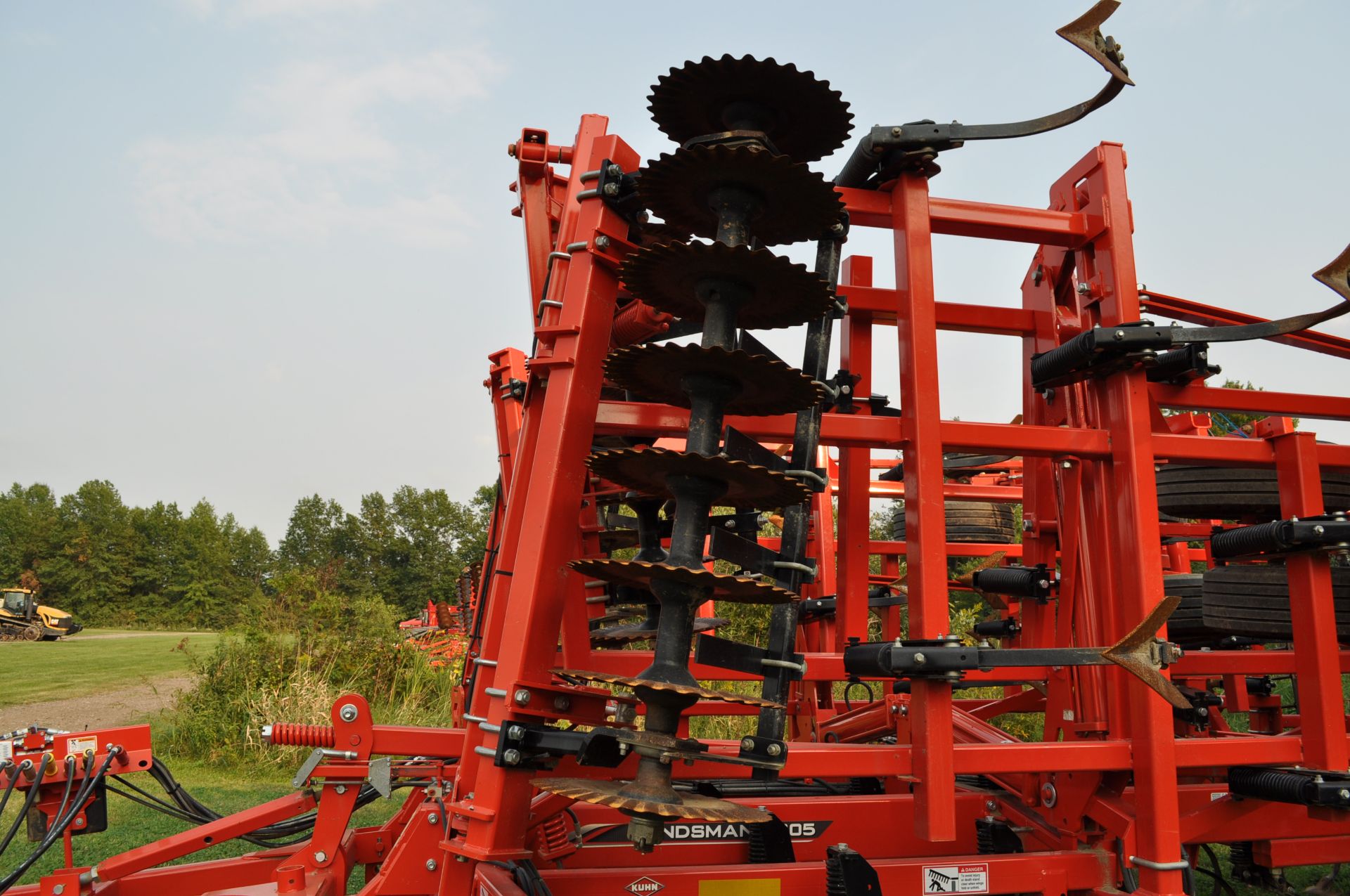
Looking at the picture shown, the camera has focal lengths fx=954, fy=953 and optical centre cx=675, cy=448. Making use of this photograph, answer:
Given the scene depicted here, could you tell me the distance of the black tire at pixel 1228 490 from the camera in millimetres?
3902

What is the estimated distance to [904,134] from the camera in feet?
10.7

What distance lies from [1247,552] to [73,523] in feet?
250

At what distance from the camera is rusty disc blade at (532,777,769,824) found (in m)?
2.25

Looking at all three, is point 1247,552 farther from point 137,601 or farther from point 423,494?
point 137,601

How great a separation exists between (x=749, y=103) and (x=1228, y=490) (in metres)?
2.61

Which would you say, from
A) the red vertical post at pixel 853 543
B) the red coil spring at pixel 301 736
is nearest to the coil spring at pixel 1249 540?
the red vertical post at pixel 853 543

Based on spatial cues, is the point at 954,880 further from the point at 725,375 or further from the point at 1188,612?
the point at 1188,612

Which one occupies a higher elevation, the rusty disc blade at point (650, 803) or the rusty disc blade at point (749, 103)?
the rusty disc blade at point (749, 103)

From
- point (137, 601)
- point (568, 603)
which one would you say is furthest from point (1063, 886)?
point (137, 601)

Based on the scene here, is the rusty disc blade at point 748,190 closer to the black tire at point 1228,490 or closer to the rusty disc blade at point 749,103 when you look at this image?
the rusty disc blade at point 749,103

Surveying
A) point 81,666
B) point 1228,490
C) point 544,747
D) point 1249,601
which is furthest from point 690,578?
point 81,666

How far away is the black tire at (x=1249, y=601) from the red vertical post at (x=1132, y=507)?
48 cm

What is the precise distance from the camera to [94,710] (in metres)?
15.1

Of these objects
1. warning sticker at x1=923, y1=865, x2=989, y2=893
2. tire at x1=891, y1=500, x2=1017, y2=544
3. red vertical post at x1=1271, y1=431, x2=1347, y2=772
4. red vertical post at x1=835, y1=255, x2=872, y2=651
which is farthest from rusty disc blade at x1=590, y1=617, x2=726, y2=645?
tire at x1=891, y1=500, x2=1017, y2=544
